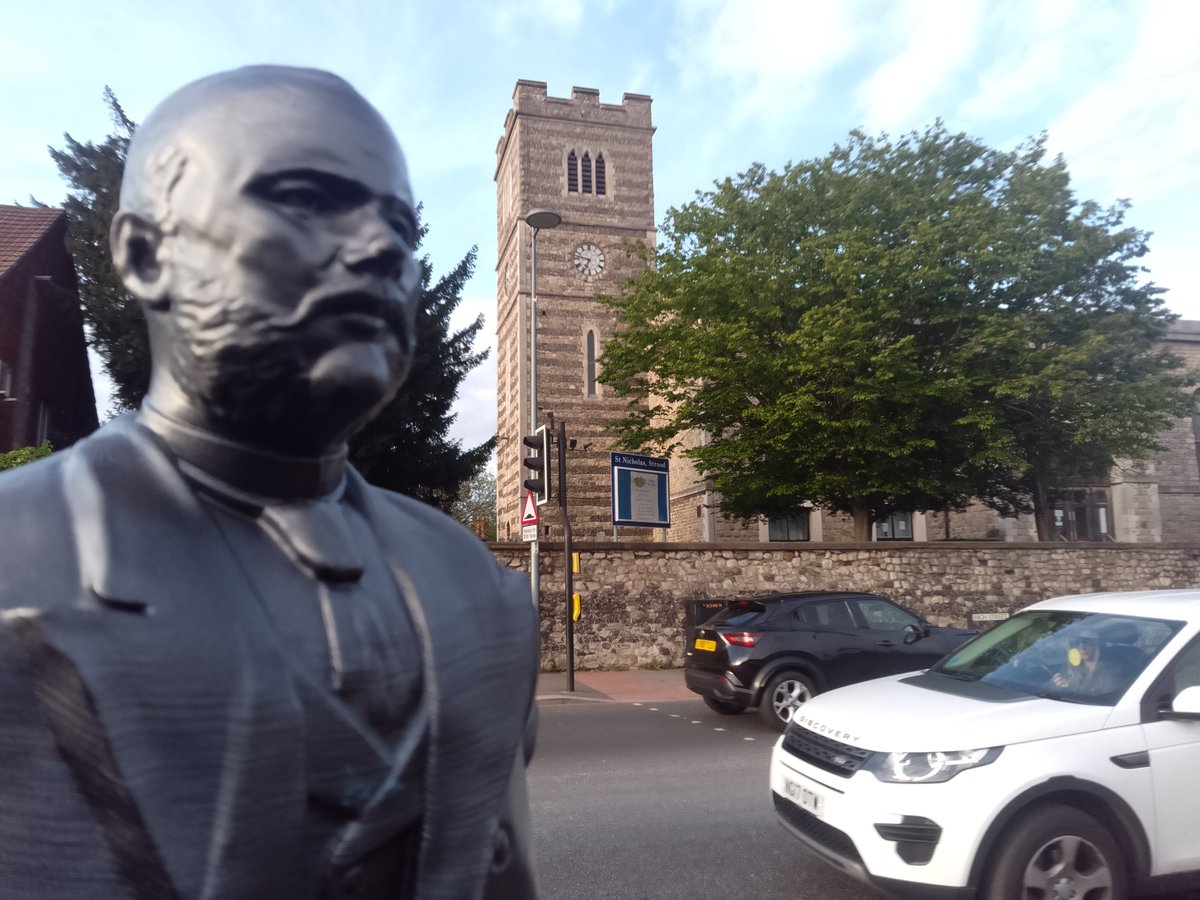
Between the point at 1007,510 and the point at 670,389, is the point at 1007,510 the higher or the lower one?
the lower one

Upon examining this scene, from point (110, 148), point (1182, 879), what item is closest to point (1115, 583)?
point (1182, 879)

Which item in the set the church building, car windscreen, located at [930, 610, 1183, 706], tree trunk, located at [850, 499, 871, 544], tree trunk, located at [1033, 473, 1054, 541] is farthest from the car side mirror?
the church building

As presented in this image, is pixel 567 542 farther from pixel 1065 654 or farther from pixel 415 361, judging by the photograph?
pixel 1065 654

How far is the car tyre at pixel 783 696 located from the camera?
33.2 feet

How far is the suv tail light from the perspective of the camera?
409 inches

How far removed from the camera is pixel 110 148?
14.9 meters

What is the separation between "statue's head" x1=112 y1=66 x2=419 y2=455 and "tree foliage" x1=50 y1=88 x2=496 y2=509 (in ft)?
41.6

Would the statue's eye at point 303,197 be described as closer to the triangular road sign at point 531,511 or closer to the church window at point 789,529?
the triangular road sign at point 531,511

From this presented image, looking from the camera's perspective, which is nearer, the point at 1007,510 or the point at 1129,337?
the point at 1129,337

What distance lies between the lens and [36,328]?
1448 cm

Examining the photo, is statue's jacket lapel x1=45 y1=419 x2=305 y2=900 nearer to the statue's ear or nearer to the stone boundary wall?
the statue's ear

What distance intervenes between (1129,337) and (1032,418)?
2.85 meters

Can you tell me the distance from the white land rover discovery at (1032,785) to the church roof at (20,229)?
545 inches

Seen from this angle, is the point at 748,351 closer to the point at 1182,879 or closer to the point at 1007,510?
the point at 1007,510
